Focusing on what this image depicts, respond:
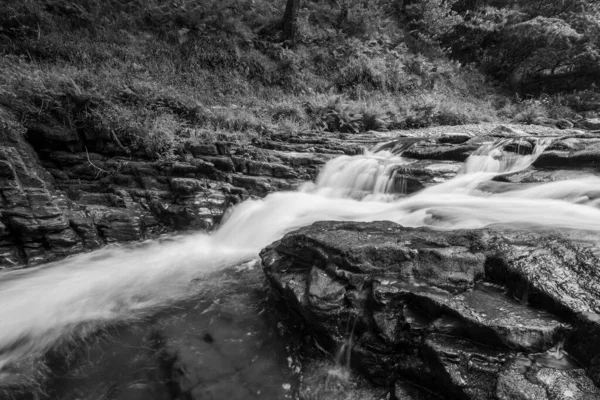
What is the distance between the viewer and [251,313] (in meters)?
3.51

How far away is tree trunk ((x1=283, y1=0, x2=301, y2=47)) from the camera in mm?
13562

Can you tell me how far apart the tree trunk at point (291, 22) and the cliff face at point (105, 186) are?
8.54 meters

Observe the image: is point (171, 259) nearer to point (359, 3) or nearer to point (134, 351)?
point (134, 351)

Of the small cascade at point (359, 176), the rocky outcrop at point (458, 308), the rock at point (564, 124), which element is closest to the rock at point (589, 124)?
the rock at point (564, 124)

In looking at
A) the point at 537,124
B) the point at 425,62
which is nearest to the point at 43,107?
the point at 537,124

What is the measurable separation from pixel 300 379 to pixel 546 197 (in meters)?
4.58

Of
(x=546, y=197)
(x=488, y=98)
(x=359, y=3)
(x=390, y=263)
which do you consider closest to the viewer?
(x=390, y=263)

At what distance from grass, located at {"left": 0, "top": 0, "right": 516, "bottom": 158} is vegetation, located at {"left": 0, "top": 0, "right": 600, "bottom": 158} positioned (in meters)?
0.04

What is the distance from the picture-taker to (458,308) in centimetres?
233

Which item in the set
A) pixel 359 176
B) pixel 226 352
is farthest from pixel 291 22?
pixel 226 352

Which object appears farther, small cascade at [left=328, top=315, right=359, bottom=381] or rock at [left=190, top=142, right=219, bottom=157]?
rock at [left=190, top=142, right=219, bottom=157]

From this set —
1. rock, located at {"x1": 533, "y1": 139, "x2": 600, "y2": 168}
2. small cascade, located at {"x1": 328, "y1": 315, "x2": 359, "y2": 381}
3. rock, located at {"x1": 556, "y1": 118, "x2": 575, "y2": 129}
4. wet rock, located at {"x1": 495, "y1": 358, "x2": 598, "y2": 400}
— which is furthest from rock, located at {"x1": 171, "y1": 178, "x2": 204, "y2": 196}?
rock, located at {"x1": 556, "y1": 118, "x2": 575, "y2": 129}

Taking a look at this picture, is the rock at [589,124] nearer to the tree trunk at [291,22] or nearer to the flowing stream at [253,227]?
the flowing stream at [253,227]

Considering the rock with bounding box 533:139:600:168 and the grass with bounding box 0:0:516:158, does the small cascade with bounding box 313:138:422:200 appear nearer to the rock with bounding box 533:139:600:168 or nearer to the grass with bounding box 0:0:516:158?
the grass with bounding box 0:0:516:158
